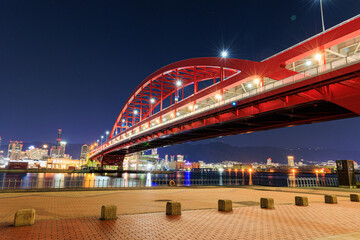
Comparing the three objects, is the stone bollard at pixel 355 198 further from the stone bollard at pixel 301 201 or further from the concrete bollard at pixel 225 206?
the concrete bollard at pixel 225 206

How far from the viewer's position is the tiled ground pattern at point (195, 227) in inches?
289

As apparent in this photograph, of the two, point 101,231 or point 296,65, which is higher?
point 296,65

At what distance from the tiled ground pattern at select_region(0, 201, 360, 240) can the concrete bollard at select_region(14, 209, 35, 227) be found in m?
0.29

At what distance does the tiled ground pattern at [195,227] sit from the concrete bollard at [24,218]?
0.29 m

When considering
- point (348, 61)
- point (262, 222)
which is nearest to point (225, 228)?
point (262, 222)

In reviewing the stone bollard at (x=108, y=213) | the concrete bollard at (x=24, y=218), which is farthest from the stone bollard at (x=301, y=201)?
the concrete bollard at (x=24, y=218)

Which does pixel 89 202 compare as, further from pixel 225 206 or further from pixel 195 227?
pixel 195 227

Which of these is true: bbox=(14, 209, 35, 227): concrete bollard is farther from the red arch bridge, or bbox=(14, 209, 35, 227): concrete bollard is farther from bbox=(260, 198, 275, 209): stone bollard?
the red arch bridge

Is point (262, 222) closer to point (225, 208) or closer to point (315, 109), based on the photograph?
point (225, 208)

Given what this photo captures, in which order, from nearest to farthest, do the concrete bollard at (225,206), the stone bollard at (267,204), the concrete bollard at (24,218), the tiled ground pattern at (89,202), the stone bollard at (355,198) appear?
the concrete bollard at (24,218), the tiled ground pattern at (89,202), the concrete bollard at (225,206), the stone bollard at (267,204), the stone bollard at (355,198)

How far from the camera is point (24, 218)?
8273mm

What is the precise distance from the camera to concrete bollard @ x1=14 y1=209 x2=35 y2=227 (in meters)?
8.16

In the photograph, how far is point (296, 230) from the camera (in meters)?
8.22

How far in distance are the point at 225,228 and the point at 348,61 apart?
15.6 metres
